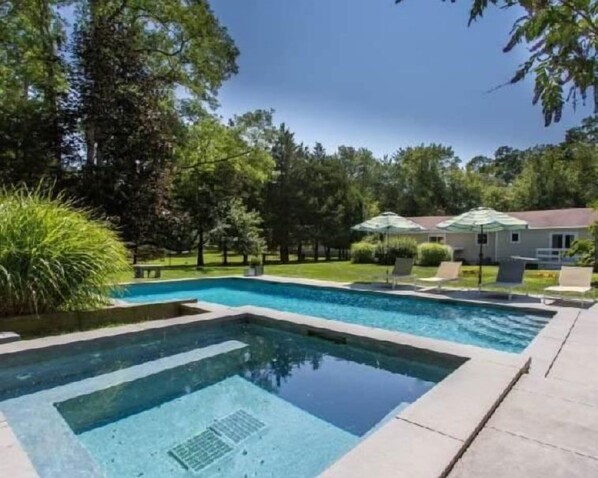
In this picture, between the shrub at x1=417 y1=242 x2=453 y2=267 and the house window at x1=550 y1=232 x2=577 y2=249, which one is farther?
the house window at x1=550 y1=232 x2=577 y2=249

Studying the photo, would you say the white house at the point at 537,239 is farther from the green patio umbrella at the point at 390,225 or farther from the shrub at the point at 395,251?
the green patio umbrella at the point at 390,225

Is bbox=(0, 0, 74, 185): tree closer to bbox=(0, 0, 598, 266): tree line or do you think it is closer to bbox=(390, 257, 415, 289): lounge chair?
bbox=(0, 0, 598, 266): tree line

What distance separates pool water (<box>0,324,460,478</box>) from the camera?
3.19 meters

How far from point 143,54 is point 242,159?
7290 millimetres

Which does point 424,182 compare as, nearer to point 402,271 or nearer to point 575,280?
point 402,271

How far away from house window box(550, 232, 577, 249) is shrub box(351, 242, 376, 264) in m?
11.6

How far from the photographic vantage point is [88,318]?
665cm

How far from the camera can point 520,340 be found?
23.6ft

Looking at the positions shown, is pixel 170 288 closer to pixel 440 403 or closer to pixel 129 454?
pixel 129 454

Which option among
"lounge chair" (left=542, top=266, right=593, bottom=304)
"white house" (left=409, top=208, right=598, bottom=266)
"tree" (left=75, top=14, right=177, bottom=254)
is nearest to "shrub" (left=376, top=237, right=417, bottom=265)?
"white house" (left=409, top=208, right=598, bottom=266)

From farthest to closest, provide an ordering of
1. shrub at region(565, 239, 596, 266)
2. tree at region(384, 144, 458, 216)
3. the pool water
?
1. tree at region(384, 144, 458, 216)
2. shrub at region(565, 239, 596, 266)
3. the pool water

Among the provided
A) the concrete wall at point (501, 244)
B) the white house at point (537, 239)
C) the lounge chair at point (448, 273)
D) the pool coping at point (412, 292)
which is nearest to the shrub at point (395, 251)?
Result: the white house at point (537, 239)

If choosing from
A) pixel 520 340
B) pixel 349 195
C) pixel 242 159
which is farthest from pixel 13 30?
pixel 349 195

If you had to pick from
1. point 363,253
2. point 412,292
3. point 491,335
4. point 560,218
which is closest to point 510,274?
point 412,292
